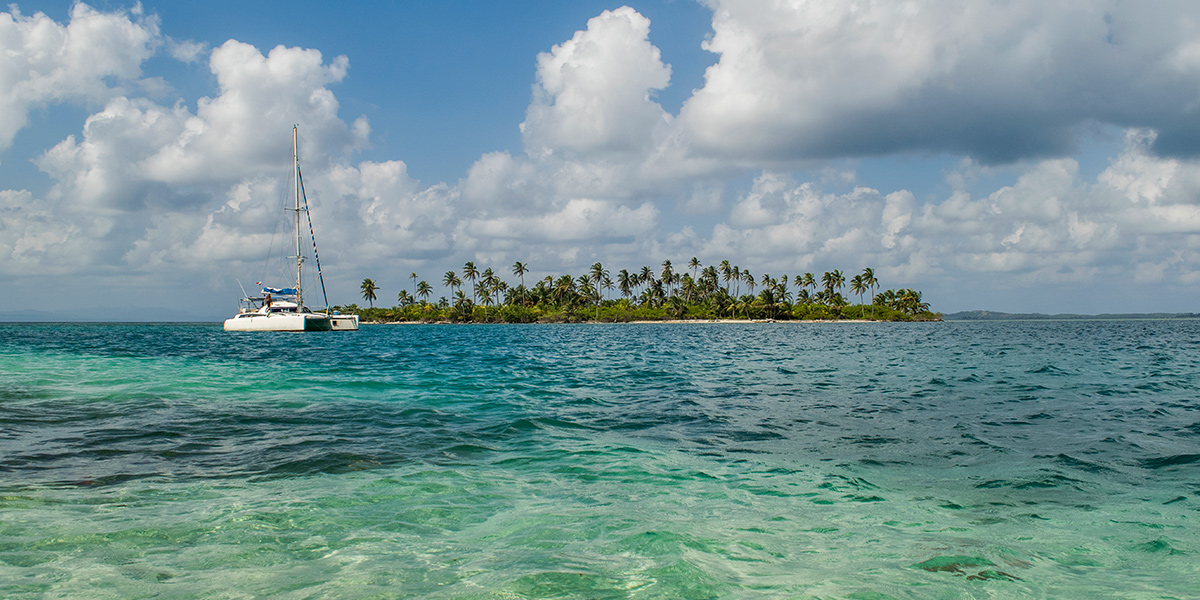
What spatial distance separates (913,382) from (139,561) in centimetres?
2328

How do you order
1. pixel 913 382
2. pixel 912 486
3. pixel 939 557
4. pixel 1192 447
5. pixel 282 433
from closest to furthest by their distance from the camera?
pixel 939 557 → pixel 912 486 → pixel 1192 447 → pixel 282 433 → pixel 913 382

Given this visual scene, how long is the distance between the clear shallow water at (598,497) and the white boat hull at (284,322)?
6299 centimetres

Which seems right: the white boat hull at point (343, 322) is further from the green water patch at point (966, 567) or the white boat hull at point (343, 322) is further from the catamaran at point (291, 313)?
the green water patch at point (966, 567)

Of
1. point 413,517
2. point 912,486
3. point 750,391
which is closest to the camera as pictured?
point 413,517

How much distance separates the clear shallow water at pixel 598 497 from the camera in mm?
5449

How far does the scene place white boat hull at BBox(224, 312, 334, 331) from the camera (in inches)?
3068

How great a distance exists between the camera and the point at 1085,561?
6.05 m

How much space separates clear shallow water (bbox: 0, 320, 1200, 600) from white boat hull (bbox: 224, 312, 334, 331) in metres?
63.0

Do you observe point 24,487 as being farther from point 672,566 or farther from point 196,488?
point 672,566

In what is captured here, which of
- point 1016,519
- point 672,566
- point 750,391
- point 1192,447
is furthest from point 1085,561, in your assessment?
point 750,391

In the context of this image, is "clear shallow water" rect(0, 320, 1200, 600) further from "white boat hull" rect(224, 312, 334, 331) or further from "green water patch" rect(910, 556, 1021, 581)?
"white boat hull" rect(224, 312, 334, 331)

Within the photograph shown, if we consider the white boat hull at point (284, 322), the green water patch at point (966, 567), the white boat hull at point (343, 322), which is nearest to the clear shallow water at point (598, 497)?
the green water patch at point (966, 567)

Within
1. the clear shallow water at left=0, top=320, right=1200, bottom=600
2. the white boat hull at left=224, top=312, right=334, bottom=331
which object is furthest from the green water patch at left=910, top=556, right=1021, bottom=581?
the white boat hull at left=224, top=312, right=334, bottom=331

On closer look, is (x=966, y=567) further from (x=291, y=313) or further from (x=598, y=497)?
(x=291, y=313)
